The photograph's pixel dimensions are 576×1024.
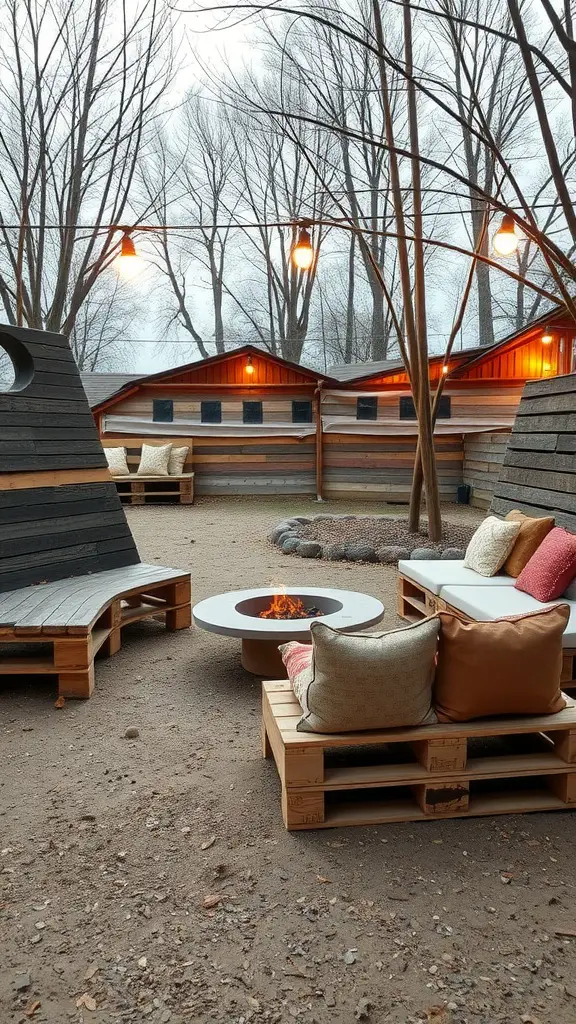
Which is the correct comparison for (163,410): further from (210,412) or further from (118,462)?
(118,462)

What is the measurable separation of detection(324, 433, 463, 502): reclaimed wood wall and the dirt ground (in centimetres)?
1236

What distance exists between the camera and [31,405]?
17.6 feet

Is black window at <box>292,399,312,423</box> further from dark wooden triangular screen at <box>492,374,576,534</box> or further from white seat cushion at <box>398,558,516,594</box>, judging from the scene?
white seat cushion at <box>398,558,516,594</box>

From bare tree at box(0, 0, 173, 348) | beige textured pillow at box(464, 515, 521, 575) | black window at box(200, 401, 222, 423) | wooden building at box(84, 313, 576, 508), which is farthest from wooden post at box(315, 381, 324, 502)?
beige textured pillow at box(464, 515, 521, 575)

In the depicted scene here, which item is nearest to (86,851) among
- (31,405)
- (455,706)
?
(455,706)

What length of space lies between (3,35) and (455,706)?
1137 cm

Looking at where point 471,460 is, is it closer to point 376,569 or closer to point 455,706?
point 376,569

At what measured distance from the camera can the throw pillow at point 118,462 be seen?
1531 centimetres

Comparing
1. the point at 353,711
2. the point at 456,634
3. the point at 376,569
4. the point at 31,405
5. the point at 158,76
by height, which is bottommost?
the point at 376,569

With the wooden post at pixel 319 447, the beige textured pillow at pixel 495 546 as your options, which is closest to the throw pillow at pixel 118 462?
the wooden post at pixel 319 447

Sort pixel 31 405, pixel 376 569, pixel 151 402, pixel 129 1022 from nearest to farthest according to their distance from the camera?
1. pixel 129 1022
2. pixel 31 405
3. pixel 376 569
4. pixel 151 402

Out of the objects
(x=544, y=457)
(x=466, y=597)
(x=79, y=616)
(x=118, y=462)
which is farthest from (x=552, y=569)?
(x=118, y=462)

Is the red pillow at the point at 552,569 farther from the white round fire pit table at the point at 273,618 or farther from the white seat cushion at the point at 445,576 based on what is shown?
the white round fire pit table at the point at 273,618

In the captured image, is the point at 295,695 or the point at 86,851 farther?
the point at 295,695
